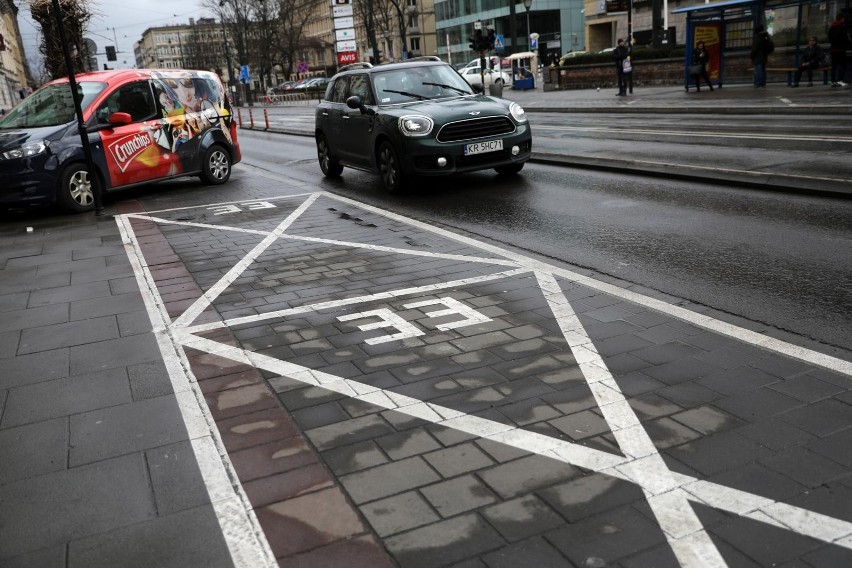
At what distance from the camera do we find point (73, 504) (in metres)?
3.21

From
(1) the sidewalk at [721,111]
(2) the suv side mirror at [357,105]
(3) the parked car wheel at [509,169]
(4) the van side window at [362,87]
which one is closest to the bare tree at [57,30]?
(1) the sidewalk at [721,111]

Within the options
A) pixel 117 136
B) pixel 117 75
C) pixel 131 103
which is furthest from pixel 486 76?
pixel 117 136

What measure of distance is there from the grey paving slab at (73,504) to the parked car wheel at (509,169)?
935 centimetres

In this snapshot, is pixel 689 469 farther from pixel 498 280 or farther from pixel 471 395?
pixel 498 280

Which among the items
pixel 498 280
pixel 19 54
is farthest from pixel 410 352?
pixel 19 54

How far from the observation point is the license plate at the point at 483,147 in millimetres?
11062

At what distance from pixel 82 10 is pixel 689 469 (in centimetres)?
2383

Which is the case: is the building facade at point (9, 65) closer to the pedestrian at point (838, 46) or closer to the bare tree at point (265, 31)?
the bare tree at point (265, 31)

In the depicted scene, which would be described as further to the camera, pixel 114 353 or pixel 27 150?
pixel 27 150

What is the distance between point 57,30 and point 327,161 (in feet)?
42.3

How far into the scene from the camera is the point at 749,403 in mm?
3779

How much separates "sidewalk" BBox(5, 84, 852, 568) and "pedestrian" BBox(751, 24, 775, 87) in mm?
22024

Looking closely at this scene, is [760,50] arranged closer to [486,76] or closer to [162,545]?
[486,76]

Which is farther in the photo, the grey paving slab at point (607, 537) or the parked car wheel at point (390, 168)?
the parked car wheel at point (390, 168)
